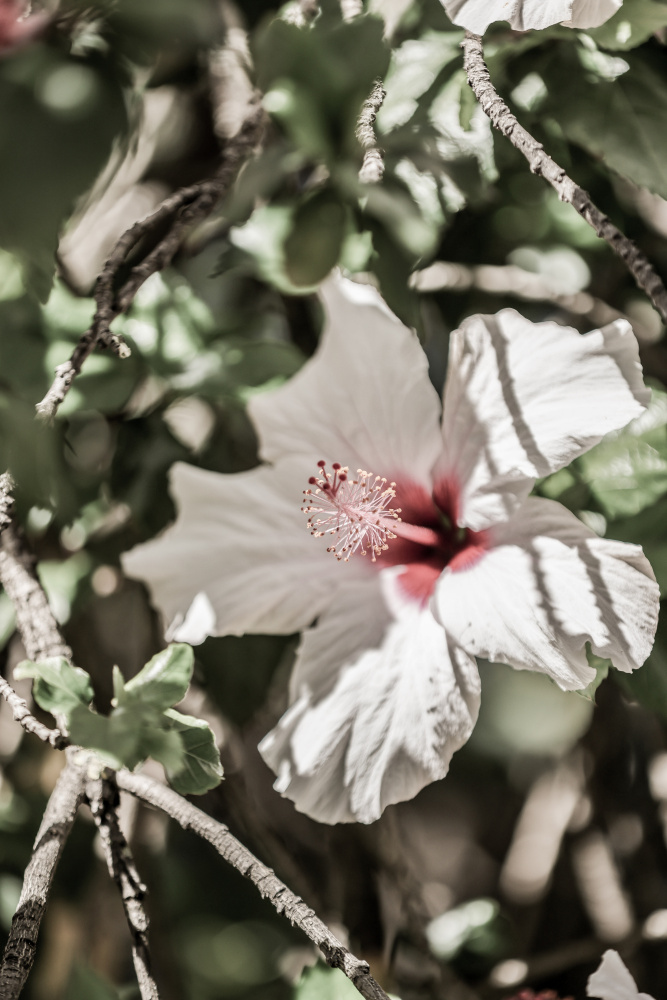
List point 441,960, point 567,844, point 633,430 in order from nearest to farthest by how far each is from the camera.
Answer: point 633,430 < point 441,960 < point 567,844

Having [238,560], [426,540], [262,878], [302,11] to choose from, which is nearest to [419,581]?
[426,540]

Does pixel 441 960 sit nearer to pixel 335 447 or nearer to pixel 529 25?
pixel 335 447

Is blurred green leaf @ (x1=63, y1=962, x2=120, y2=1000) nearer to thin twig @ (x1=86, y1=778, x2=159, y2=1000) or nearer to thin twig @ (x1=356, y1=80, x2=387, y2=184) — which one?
thin twig @ (x1=86, y1=778, x2=159, y2=1000)

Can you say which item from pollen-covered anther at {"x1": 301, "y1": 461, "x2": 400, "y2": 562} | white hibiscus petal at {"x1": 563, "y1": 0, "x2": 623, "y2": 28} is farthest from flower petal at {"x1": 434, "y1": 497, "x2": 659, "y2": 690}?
white hibiscus petal at {"x1": 563, "y1": 0, "x2": 623, "y2": 28}

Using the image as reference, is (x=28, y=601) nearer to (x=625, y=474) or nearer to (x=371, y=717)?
(x=371, y=717)

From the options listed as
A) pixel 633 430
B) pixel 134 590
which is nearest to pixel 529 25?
pixel 633 430

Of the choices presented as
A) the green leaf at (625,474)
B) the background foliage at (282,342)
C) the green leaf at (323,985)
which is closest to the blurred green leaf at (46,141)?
the background foliage at (282,342)
